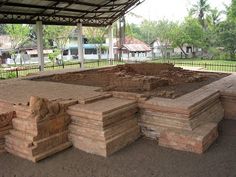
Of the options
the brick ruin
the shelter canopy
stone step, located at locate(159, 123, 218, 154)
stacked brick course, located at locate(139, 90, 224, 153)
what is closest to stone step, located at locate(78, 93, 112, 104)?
the brick ruin

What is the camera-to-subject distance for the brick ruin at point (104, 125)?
5664mm

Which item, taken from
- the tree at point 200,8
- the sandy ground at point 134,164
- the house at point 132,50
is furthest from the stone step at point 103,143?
the tree at point 200,8

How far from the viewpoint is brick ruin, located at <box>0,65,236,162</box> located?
223 inches

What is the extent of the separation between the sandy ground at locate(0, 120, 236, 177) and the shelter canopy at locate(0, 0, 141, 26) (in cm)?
934

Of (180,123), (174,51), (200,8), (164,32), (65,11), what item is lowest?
(180,123)

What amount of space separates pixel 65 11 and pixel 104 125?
12.1 m

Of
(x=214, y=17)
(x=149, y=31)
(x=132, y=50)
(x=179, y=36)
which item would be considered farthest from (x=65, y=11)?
(x=149, y=31)

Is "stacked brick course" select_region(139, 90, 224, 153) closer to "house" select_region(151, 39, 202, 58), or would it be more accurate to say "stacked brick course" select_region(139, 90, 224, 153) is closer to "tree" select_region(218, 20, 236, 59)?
"tree" select_region(218, 20, 236, 59)

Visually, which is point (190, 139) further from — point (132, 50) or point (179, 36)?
point (132, 50)

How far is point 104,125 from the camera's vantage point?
5.70m

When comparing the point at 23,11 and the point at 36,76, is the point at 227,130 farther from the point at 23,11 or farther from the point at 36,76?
the point at 23,11

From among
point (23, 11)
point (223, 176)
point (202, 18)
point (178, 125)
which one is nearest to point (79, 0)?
point (23, 11)

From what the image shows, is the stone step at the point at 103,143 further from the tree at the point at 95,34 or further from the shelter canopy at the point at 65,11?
the tree at the point at 95,34

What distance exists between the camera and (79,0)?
15.0 meters
